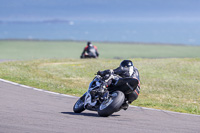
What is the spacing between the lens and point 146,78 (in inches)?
819

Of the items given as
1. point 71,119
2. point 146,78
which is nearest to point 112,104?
point 71,119

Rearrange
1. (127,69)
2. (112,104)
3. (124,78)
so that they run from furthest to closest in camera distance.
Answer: (127,69) < (124,78) < (112,104)

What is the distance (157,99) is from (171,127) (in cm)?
603

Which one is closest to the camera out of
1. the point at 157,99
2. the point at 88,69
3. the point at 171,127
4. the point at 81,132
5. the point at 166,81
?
the point at 81,132

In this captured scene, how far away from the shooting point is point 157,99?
1556cm

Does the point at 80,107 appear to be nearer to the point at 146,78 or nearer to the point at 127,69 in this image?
the point at 127,69

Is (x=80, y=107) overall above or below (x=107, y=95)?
below

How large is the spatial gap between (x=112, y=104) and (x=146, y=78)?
10895mm

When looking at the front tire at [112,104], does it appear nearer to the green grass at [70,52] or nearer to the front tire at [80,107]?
the front tire at [80,107]

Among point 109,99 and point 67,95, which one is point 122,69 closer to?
point 109,99

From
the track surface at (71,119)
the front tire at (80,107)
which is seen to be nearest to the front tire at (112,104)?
the track surface at (71,119)

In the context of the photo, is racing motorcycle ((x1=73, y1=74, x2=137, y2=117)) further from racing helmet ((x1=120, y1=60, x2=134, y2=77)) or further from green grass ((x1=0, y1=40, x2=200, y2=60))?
green grass ((x1=0, y1=40, x2=200, y2=60))

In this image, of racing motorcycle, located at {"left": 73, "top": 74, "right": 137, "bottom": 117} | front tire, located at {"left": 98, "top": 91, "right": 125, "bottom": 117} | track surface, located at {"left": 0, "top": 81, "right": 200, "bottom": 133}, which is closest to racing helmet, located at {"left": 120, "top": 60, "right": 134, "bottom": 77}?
racing motorcycle, located at {"left": 73, "top": 74, "right": 137, "bottom": 117}

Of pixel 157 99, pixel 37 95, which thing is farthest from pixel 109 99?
pixel 157 99
